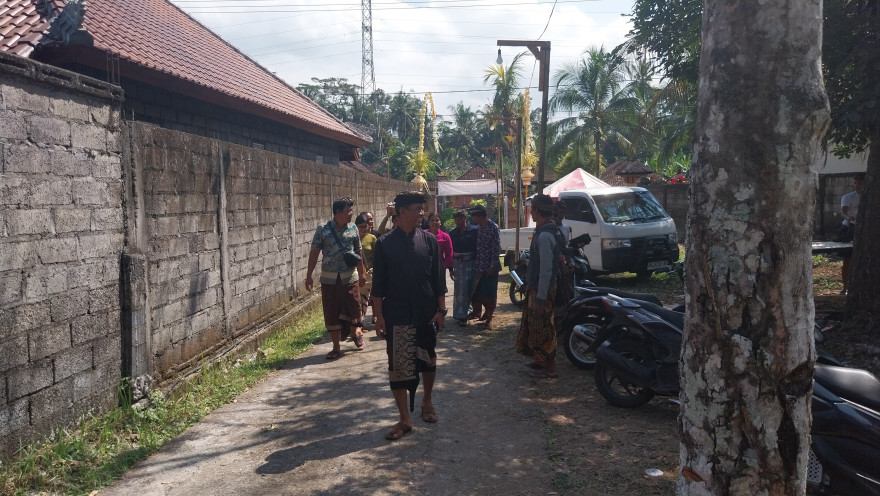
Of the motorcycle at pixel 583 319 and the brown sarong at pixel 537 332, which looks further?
the motorcycle at pixel 583 319

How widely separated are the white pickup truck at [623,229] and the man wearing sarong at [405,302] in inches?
314

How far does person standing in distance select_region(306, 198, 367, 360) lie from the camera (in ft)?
25.5

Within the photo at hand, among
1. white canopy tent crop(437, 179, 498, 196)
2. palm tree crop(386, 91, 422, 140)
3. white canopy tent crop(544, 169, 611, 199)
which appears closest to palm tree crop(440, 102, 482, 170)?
palm tree crop(386, 91, 422, 140)

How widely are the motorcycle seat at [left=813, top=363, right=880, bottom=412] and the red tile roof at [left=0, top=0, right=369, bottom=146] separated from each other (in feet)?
25.0

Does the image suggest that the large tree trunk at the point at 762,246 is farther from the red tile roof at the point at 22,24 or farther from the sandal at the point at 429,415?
the red tile roof at the point at 22,24

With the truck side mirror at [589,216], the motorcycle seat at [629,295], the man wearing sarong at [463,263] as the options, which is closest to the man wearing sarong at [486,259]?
the man wearing sarong at [463,263]

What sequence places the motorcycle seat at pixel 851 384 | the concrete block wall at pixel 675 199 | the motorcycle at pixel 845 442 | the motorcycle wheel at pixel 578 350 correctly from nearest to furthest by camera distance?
1. the motorcycle at pixel 845 442
2. the motorcycle seat at pixel 851 384
3. the motorcycle wheel at pixel 578 350
4. the concrete block wall at pixel 675 199

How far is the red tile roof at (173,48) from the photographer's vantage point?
816cm

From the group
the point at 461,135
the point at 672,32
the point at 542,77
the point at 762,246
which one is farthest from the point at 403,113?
the point at 762,246

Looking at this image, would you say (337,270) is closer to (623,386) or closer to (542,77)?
(623,386)

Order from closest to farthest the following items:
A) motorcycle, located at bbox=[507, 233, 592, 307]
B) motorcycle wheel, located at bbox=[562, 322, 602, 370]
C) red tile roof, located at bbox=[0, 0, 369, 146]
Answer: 1. motorcycle wheel, located at bbox=[562, 322, 602, 370]
2. red tile roof, located at bbox=[0, 0, 369, 146]
3. motorcycle, located at bbox=[507, 233, 592, 307]

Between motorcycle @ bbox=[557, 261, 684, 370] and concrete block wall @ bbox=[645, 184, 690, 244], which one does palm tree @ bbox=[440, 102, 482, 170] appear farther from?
motorcycle @ bbox=[557, 261, 684, 370]

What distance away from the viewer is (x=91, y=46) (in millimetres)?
7773

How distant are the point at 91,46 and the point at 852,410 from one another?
7900mm
